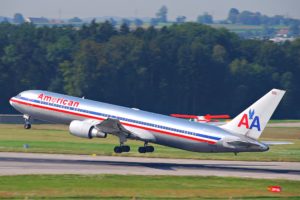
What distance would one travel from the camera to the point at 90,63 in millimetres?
175000

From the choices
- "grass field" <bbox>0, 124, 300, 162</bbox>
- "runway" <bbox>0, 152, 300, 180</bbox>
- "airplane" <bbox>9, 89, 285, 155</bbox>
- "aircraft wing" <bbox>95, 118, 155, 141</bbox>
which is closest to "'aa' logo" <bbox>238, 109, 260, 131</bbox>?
"airplane" <bbox>9, 89, 285, 155</bbox>

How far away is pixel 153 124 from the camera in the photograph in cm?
8950

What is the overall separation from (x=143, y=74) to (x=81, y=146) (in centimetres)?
7236

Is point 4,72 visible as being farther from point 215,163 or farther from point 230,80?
point 215,163

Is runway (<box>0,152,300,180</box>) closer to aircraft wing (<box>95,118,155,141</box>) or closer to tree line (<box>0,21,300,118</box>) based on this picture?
aircraft wing (<box>95,118,155,141</box>)

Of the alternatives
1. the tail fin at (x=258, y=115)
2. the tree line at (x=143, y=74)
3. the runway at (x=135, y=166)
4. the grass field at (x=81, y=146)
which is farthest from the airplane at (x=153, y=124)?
the tree line at (x=143, y=74)

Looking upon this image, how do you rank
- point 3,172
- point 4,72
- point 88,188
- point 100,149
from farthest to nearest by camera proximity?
point 4,72, point 100,149, point 3,172, point 88,188

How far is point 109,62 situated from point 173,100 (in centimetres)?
1453

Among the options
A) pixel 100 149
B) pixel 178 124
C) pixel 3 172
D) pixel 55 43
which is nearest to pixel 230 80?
pixel 55 43

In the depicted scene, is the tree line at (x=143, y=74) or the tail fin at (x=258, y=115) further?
the tree line at (x=143, y=74)

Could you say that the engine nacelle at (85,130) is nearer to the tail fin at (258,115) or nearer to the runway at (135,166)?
the runway at (135,166)

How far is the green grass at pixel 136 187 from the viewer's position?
220ft

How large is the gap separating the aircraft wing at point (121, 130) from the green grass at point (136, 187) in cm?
1185

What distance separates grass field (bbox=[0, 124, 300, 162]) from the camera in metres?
98.1
